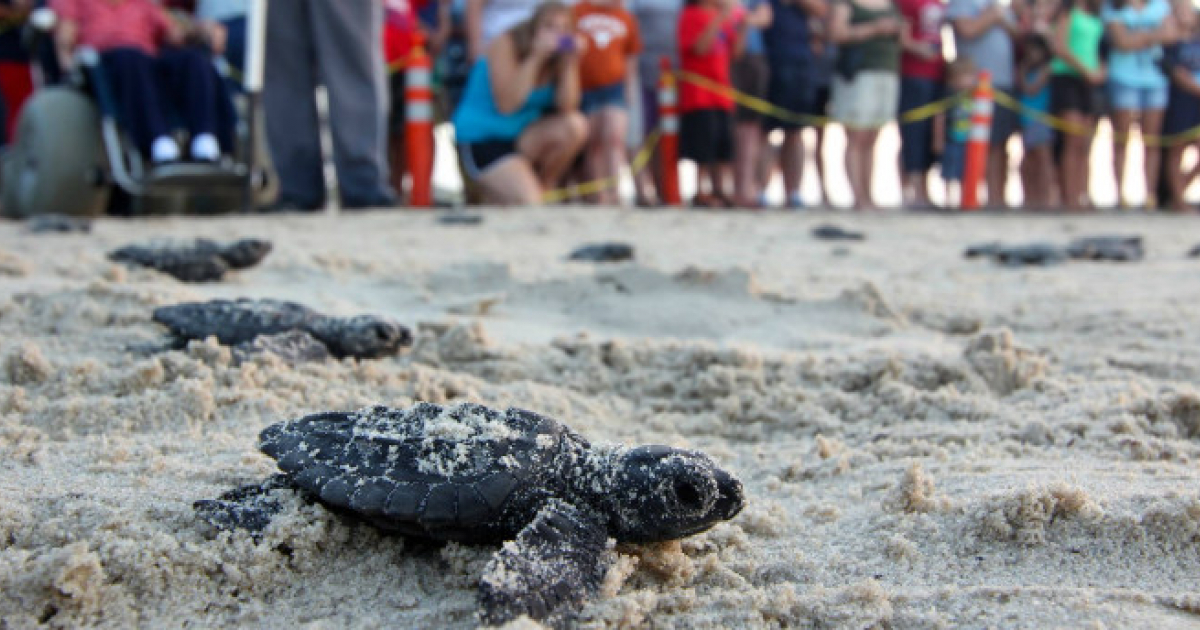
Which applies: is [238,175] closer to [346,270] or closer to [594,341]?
[346,270]

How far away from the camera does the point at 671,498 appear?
111 cm

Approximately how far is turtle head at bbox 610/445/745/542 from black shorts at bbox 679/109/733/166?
526 cm

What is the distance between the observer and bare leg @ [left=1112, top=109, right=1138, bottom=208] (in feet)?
22.9

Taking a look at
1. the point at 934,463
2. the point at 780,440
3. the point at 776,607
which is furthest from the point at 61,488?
the point at 934,463

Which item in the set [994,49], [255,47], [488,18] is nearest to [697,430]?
[255,47]

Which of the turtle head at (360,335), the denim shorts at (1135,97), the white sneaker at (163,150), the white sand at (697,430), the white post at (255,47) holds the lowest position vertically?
the white sand at (697,430)

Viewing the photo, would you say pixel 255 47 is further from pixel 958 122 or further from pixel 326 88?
Answer: pixel 958 122

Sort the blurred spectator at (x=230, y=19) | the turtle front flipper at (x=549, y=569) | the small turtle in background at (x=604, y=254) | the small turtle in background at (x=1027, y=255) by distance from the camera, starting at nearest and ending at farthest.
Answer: the turtle front flipper at (x=549, y=569) → the small turtle in background at (x=604, y=254) → the small turtle in background at (x=1027, y=255) → the blurred spectator at (x=230, y=19)

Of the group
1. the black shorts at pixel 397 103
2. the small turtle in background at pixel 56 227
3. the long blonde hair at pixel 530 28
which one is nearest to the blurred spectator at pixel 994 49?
the long blonde hair at pixel 530 28

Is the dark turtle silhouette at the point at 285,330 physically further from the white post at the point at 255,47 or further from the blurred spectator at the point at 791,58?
the blurred spectator at the point at 791,58

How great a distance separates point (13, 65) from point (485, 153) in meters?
2.84

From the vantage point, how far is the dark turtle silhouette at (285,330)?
1815 mm

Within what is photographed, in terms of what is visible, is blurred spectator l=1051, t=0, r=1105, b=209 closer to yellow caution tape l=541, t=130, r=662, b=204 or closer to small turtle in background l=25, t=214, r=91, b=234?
yellow caution tape l=541, t=130, r=662, b=204

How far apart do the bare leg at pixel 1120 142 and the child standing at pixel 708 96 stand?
8.99 feet
